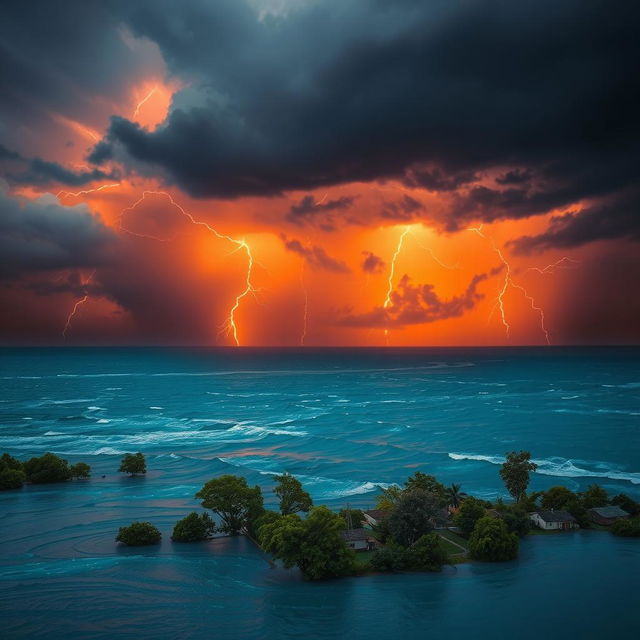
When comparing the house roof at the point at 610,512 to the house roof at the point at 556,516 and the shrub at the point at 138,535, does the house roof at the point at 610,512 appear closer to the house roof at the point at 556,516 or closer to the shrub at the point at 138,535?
the house roof at the point at 556,516

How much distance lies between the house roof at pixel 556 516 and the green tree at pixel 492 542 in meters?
8.28

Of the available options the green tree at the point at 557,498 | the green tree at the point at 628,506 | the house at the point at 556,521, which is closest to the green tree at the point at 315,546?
the house at the point at 556,521

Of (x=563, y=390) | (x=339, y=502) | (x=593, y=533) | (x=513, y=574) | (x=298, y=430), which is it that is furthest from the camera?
(x=563, y=390)

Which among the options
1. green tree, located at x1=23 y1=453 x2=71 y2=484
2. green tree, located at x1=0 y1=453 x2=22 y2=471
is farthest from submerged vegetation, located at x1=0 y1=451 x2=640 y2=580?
green tree, located at x1=0 y1=453 x2=22 y2=471

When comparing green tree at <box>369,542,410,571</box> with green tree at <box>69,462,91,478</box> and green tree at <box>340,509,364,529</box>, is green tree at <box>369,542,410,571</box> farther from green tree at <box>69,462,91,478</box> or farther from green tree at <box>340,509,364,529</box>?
green tree at <box>69,462,91,478</box>

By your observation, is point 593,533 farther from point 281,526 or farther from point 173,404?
point 173,404

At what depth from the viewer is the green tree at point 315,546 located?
136 feet

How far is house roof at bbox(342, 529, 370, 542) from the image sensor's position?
155ft

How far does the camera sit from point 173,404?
161250 mm

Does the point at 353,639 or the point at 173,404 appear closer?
the point at 353,639

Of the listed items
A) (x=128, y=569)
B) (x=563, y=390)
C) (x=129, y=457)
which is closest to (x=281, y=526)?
(x=128, y=569)

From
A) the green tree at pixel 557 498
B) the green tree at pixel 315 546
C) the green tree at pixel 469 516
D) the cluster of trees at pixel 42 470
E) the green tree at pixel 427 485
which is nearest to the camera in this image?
the green tree at pixel 315 546

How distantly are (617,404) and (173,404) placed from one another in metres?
124

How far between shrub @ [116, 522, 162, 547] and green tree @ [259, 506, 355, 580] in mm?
14206
